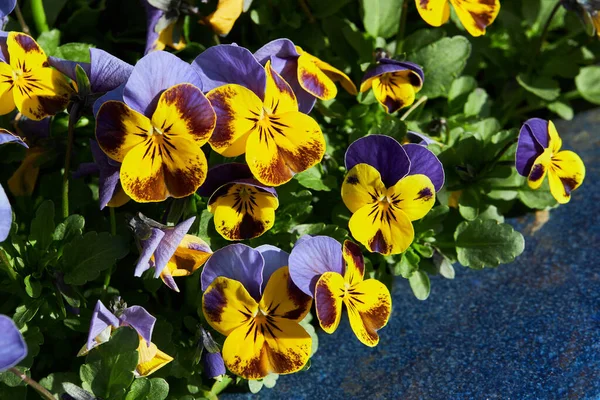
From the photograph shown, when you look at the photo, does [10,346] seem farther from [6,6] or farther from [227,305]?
[6,6]

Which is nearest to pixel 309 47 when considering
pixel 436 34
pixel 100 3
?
pixel 436 34

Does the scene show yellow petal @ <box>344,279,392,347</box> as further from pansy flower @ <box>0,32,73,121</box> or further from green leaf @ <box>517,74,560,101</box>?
green leaf @ <box>517,74,560,101</box>

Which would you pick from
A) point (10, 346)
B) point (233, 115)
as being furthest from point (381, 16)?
point (10, 346)

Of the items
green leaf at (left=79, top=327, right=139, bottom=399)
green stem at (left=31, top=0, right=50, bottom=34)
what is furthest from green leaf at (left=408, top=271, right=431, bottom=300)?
green stem at (left=31, top=0, right=50, bottom=34)

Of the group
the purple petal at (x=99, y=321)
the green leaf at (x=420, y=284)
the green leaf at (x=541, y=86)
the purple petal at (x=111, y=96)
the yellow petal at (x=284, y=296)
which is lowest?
the green leaf at (x=420, y=284)

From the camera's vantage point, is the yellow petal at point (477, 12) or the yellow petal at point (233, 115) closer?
the yellow petal at point (233, 115)

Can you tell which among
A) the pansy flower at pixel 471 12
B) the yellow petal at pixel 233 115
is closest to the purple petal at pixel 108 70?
the yellow petal at pixel 233 115

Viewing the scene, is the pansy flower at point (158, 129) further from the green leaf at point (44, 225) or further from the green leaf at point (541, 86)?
the green leaf at point (541, 86)
